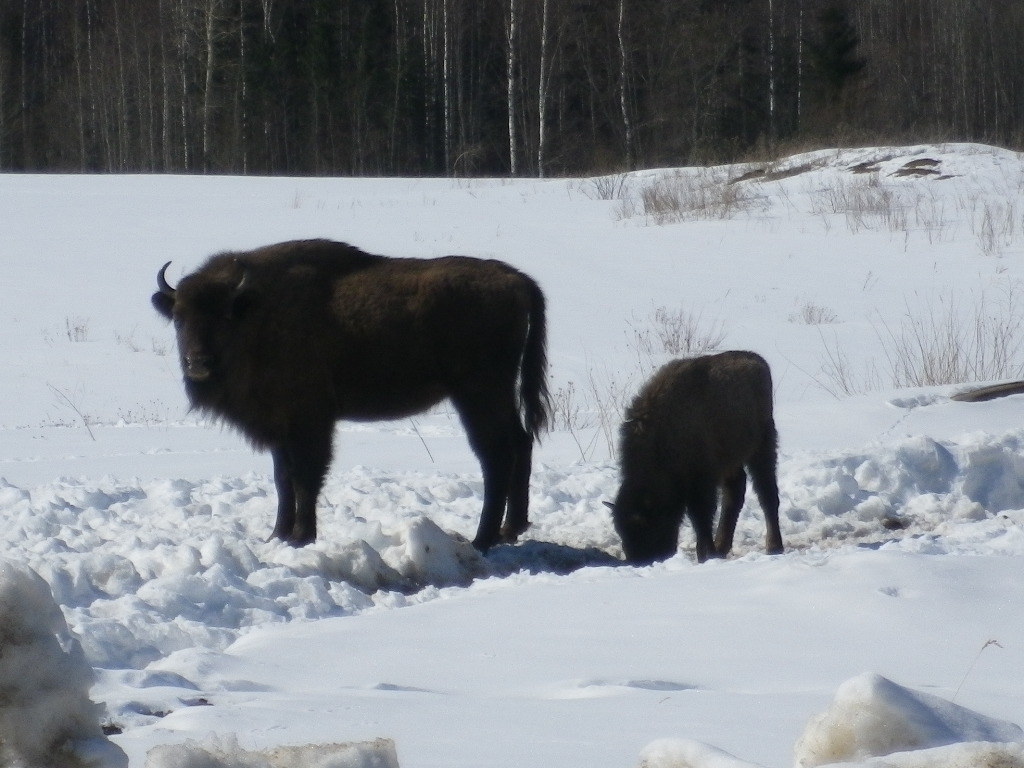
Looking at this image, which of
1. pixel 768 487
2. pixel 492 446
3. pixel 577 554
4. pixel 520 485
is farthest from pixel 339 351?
pixel 768 487

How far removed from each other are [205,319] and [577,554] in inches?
91.1

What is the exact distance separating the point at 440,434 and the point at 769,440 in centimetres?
346

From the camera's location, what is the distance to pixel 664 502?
277 inches

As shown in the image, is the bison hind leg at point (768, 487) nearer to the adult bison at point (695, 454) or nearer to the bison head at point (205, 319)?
the adult bison at point (695, 454)

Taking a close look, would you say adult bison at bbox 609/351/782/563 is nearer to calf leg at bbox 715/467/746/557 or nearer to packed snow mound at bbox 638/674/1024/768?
calf leg at bbox 715/467/746/557

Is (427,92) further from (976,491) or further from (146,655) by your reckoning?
(146,655)

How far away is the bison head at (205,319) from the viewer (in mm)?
6871

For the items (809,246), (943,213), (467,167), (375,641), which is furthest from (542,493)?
(467,167)

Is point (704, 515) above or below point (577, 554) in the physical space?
above

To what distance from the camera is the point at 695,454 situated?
7117mm

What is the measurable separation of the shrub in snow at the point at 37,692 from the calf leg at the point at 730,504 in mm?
5476

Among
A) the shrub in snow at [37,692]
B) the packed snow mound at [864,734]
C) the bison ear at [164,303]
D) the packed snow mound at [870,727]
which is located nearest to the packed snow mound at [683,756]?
the packed snow mound at [864,734]

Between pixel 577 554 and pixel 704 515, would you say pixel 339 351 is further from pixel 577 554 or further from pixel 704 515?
pixel 704 515

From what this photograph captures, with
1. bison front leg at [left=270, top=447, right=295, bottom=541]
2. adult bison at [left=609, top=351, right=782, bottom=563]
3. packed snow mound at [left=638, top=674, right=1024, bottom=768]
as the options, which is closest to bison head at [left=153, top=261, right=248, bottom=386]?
bison front leg at [left=270, top=447, right=295, bottom=541]
